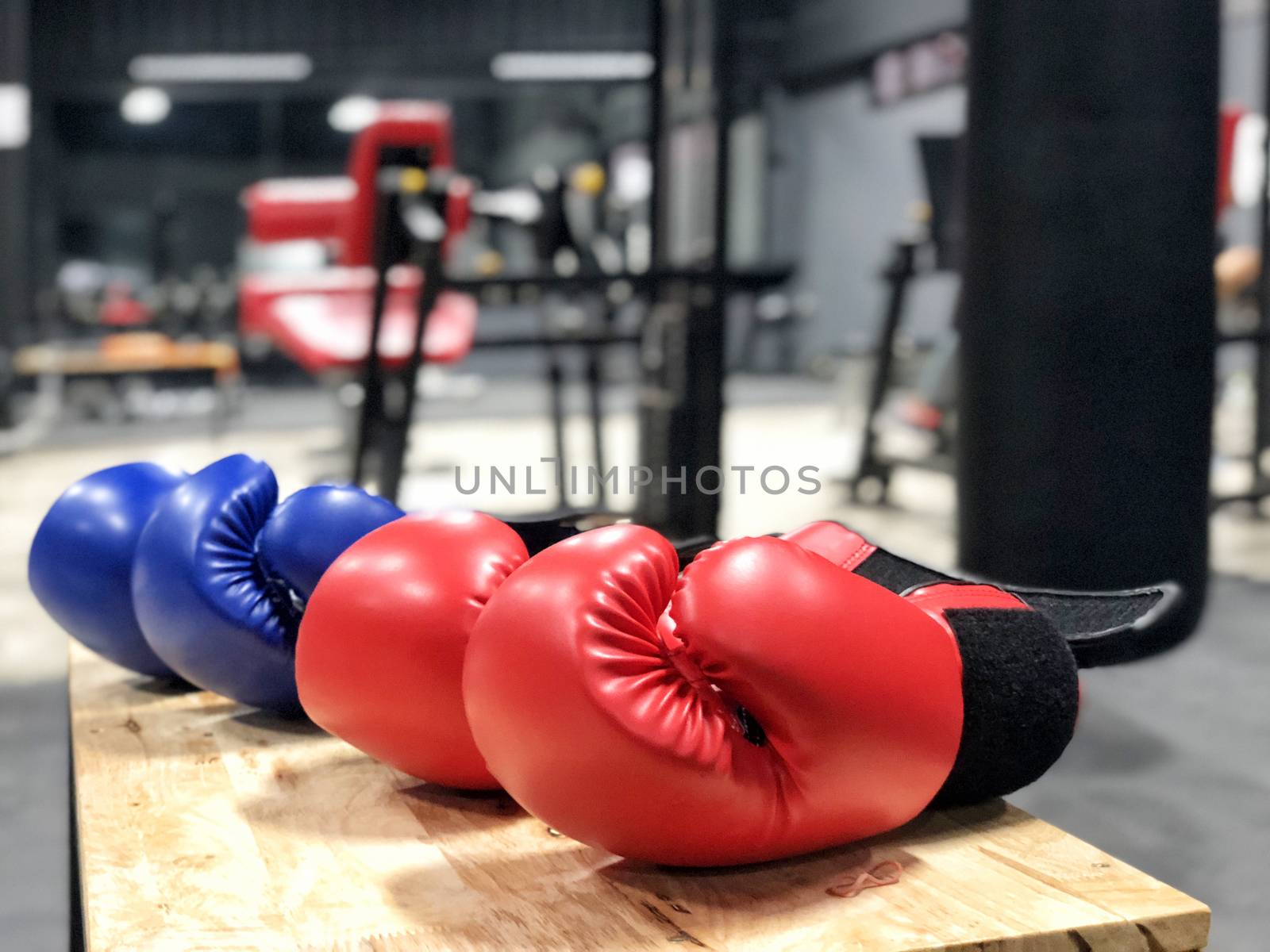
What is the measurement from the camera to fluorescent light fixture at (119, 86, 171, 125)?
9.92 meters

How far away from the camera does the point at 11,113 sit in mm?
7527

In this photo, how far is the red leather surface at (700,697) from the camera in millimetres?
759

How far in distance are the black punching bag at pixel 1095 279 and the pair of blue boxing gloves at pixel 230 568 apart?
60.3 inches

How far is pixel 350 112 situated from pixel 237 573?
9.98 metres

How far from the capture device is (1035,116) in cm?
234

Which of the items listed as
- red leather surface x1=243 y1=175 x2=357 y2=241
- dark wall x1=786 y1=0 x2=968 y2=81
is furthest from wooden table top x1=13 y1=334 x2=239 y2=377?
dark wall x1=786 y1=0 x2=968 y2=81

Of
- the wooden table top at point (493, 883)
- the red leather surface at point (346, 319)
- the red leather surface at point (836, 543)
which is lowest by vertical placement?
the wooden table top at point (493, 883)

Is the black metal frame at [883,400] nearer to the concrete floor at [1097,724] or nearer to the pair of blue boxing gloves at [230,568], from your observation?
the concrete floor at [1097,724]

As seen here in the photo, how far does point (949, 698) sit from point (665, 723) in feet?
0.69

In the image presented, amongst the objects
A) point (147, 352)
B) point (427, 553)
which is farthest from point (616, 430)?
point (427, 553)

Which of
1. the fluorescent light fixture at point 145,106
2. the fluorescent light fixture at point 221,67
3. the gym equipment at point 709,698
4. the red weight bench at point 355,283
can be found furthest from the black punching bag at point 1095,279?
the fluorescent light fixture at point 145,106

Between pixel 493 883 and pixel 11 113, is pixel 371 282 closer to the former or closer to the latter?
pixel 493 883

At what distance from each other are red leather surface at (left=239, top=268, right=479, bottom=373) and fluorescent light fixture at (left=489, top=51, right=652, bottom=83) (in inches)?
245

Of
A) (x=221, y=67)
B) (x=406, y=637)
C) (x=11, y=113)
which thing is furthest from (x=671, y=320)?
(x=221, y=67)
